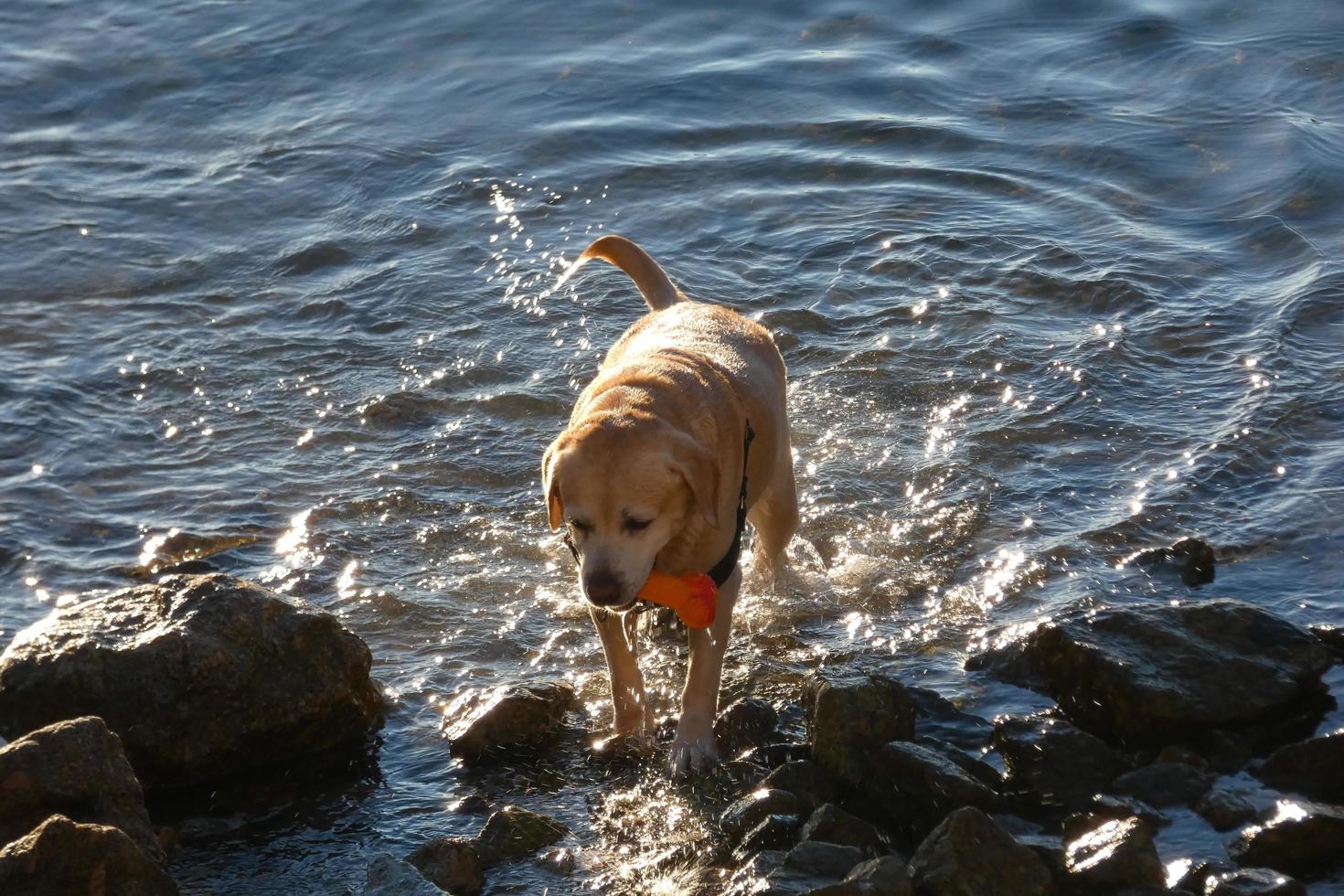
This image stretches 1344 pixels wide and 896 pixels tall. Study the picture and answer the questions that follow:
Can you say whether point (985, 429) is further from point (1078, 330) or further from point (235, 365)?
point (235, 365)

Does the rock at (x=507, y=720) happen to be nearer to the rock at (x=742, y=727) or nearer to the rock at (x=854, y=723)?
the rock at (x=742, y=727)

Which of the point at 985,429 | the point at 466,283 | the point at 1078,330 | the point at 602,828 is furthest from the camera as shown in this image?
the point at 466,283

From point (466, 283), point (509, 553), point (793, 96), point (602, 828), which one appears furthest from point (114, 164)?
point (602, 828)

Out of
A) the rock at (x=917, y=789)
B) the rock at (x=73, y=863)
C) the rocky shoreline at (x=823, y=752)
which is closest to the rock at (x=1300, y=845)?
the rocky shoreline at (x=823, y=752)

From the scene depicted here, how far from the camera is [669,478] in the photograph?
5.45 metres

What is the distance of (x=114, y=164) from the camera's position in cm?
1371

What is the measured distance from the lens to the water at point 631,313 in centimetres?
677

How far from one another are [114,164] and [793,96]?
20.9ft

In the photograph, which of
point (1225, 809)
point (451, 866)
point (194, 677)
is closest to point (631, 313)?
point (194, 677)

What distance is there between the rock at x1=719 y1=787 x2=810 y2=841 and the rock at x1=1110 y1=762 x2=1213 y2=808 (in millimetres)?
1121

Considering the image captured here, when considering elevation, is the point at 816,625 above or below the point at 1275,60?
below

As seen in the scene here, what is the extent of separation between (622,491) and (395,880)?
1567mm

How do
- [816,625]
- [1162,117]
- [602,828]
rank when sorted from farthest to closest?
[1162,117]
[816,625]
[602,828]

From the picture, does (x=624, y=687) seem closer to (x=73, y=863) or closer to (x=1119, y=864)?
(x=1119, y=864)
